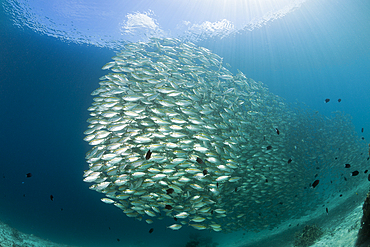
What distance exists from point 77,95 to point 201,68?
27.0m

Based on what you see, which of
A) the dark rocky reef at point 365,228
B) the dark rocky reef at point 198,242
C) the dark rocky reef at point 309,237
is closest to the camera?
the dark rocky reef at point 365,228

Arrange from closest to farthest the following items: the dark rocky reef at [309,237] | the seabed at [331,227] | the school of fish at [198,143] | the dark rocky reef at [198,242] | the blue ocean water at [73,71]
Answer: the school of fish at [198,143] → the seabed at [331,227] → the dark rocky reef at [309,237] → the dark rocky reef at [198,242] → the blue ocean water at [73,71]

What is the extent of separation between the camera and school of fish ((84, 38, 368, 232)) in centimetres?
466

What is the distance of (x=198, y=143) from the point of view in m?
5.59

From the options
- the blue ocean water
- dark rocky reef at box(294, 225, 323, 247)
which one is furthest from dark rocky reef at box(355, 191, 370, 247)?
the blue ocean water

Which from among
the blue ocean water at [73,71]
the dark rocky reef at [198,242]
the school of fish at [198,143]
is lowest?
the dark rocky reef at [198,242]

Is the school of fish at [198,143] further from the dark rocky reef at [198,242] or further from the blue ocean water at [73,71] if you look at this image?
the blue ocean water at [73,71]

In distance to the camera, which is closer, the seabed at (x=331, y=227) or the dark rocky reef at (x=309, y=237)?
the seabed at (x=331, y=227)

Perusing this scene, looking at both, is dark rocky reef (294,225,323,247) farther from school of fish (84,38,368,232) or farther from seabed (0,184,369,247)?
school of fish (84,38,368,232)

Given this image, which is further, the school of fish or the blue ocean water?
the blue ocean water

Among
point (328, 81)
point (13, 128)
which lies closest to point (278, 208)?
point (13, 128)

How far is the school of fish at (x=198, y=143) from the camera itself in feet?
15.3

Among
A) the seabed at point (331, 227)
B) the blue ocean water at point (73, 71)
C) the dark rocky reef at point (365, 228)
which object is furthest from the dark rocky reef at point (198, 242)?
the dark rocky reef at point (365, 228)

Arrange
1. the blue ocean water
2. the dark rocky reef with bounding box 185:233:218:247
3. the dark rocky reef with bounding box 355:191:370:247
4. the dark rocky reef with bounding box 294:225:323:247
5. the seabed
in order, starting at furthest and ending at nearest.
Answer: the blue ocean water → the dark rocky reef with bounding box 185:233:218:247 → the dark rocky reef with bounding box 294:225:323:247 → the seabed → the dark rocky reef with bounding box 355:191:370:247
